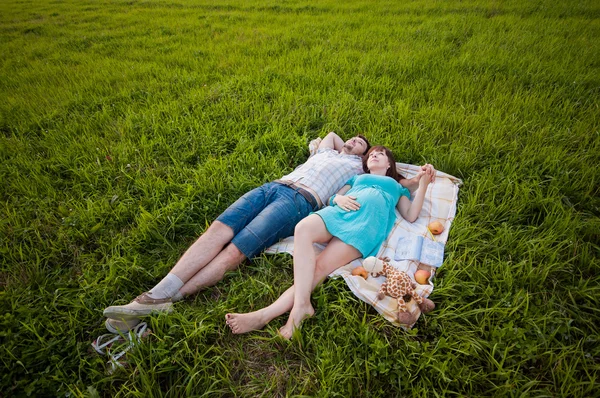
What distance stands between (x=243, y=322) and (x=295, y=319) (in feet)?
1.18

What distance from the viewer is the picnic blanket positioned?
2.19 meters

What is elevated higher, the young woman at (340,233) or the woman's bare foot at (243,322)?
the young woman at (340,233)

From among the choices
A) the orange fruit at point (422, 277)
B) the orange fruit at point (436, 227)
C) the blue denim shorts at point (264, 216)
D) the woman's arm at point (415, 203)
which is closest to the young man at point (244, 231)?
the blue denim shorts at point (264, 216)

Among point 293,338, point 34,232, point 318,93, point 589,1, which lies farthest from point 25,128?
point 589,1

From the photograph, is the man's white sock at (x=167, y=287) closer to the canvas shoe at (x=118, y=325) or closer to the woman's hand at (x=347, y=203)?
the canvas shoe at (x=118, y=325)

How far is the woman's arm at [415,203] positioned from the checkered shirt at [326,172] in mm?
608

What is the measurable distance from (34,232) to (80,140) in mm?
1715

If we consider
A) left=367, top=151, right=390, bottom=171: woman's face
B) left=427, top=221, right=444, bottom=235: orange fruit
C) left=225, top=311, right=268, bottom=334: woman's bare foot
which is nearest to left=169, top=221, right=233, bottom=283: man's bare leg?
left=225, top=311, right=268, bottom=334: woman's bare foot

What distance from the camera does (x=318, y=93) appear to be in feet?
15.5

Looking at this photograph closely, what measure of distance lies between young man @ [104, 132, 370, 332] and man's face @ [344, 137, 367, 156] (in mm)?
211

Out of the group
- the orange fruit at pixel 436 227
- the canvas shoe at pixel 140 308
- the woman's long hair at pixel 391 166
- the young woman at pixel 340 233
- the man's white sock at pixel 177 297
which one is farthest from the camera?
the woman's long hair at pixel 391 166

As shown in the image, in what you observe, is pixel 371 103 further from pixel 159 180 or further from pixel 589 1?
pixel 589 1

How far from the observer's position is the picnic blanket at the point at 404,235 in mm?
2189

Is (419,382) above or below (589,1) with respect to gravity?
below
